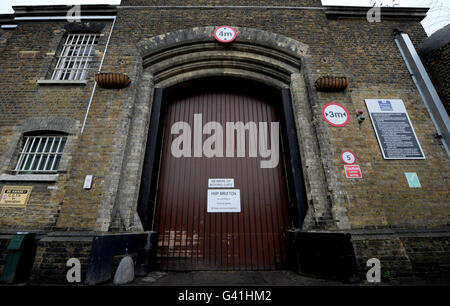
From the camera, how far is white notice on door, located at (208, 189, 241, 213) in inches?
175

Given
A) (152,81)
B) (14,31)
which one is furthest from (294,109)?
(14,31)

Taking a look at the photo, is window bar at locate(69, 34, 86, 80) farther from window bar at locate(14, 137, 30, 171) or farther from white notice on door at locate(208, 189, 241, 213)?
white notice on door at locate(208, 189, 241, 213)

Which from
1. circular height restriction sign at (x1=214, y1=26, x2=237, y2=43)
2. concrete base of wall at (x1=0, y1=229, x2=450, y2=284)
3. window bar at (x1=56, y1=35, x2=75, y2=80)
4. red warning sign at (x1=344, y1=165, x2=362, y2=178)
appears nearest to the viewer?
concrete base of wall at (x1=0, y1=229, x2=450, y2=284)

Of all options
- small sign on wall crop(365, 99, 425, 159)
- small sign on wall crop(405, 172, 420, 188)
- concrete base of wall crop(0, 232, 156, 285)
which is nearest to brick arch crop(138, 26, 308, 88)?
small sign on wall crop(365, 99, 425, 159)

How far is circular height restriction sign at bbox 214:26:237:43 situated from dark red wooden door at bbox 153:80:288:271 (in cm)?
209

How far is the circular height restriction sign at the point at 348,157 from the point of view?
A: 4113 millimetres

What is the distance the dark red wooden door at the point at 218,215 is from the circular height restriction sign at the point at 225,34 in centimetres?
209

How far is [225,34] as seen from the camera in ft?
17.8

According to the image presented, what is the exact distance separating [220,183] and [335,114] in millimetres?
3161

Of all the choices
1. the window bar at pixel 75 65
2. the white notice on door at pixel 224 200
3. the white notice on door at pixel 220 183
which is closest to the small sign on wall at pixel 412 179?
the white notice on door at pixel 224 200

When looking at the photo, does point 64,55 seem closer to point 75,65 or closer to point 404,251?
point 75,65

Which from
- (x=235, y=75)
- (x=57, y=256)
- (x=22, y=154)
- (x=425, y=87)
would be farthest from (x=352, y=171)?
(x=22, y=154)
